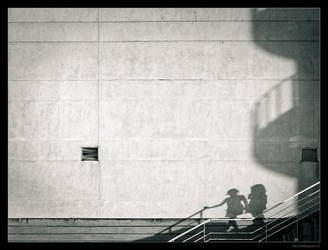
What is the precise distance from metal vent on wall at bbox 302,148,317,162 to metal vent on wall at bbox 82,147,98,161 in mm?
5454

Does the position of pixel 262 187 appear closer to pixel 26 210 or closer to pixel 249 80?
pixel 249 80

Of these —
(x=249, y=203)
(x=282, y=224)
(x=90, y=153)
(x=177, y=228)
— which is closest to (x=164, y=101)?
(x=90, y=153)

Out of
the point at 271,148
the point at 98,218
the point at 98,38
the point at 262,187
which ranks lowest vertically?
the point at 98,218

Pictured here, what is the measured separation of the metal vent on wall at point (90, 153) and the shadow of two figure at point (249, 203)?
321 cm

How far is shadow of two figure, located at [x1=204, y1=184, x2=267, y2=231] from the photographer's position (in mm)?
10482

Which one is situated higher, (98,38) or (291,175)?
(98,38)

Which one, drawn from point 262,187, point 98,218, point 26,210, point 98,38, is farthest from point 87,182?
point 262,187

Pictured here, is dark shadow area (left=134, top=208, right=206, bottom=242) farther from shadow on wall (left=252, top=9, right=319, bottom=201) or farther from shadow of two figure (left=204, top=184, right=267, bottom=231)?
shadow on wall (left=252, top=9, right=319, bottom=201)

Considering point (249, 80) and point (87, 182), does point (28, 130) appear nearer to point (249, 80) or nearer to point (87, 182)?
point (87, 182)

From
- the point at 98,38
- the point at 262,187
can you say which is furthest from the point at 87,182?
the point at 262,187

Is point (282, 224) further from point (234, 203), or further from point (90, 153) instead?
point (90, 153)

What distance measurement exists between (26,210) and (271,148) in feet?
21.9

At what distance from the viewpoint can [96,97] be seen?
1047cm

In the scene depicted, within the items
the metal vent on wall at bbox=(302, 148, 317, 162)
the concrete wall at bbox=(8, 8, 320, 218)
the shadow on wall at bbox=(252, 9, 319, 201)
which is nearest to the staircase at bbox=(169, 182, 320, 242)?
the concrete wall at bbox=(8, 8, 320, 218)
